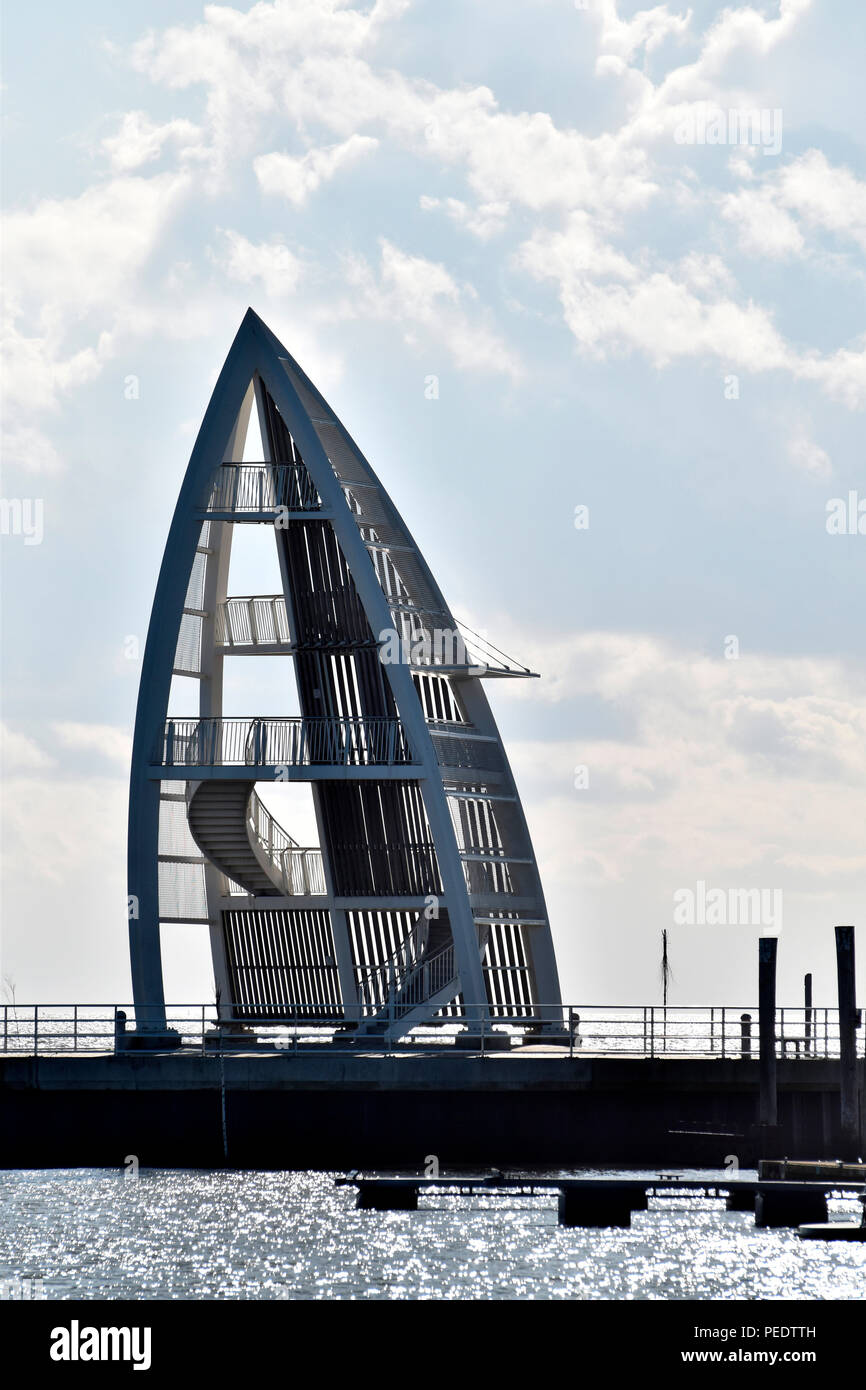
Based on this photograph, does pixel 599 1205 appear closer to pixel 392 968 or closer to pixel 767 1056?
pixel 767 1056

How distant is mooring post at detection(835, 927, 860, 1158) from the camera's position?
42156 mm

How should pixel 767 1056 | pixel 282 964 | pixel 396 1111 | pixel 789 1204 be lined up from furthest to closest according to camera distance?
pixel 282 964 → pixel 396 1111 → pixel 767 1056 → pixel 789 1204

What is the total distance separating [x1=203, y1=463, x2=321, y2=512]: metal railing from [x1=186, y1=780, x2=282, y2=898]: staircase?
215 inches

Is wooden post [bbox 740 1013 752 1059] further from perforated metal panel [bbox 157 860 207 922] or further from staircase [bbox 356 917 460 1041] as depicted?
perforated metal panel [bbox 157 860 207 922]

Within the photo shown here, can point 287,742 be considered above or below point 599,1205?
above

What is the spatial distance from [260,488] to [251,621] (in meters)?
3.54

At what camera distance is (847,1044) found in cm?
4200

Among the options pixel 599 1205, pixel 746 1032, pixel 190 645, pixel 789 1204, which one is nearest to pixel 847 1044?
pixel 789 1204

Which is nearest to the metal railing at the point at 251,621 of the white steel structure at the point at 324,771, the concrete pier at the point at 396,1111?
the white steel structure at the point at 324,771

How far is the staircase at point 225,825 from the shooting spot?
49.7m

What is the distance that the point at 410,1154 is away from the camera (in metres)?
43.0

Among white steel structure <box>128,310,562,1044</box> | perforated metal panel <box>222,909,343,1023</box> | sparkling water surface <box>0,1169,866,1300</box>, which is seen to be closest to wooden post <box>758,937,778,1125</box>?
sparkling water surface <box>0,1169,866,1300</box>
